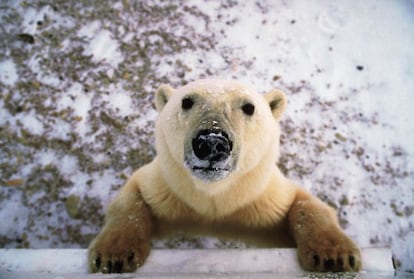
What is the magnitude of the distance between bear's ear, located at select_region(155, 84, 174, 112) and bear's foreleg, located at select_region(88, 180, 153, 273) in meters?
0.62

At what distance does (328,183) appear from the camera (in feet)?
10.8

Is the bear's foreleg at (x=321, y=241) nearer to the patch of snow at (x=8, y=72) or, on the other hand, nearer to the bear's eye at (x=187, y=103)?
the bear's eye at (x=187, y=103)

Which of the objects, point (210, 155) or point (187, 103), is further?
point (187, 103)

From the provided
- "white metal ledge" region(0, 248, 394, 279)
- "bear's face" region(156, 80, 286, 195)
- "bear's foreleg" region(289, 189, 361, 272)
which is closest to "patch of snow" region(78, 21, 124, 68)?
"bear's face" region(156, 80, 286, 195)

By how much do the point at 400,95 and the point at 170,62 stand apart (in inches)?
88.7

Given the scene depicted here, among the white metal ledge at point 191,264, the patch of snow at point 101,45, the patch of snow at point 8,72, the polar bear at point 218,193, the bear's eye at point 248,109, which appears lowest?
the white metal ledge at point 191,264

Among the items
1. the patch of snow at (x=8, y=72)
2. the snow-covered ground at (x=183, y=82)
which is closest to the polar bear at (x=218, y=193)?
the snow-covered ground at (x=183, y=82)

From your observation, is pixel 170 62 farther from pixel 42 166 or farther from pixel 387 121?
pixel 387 121

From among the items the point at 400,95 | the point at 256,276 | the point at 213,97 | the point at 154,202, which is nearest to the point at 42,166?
the point at 154,202

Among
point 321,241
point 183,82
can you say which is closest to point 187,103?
point 321,241

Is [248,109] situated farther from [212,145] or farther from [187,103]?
[212,145]

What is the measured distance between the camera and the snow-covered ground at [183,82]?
3117mm

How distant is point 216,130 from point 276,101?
0.87 metres

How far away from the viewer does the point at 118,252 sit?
2088 millimetres
